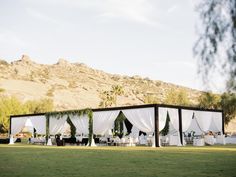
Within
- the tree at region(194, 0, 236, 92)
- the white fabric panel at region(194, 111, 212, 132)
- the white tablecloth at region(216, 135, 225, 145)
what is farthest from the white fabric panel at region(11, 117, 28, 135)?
the tree at region(194, 0, 236, 92)

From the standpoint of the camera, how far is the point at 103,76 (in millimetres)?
114875

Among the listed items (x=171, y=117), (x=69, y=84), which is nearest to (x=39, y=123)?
(x=171, y=117)

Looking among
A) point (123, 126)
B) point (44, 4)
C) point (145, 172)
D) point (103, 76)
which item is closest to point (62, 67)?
point (103, 76)

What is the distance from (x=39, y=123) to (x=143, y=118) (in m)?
10.6

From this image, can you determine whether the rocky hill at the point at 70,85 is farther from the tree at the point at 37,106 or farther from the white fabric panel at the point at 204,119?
the white fabric panel at the point at 204,119

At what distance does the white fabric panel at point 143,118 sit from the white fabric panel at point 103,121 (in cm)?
139

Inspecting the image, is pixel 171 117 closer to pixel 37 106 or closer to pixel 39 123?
pixel 39 123

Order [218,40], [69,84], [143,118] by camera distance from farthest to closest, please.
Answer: [69,84] → [143,118] → [218,40]

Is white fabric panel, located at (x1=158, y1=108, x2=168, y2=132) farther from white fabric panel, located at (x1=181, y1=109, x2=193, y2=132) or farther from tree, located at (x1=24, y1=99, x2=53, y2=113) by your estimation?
tree, located at (x1=24, y1=99, x2=53, y2=113)

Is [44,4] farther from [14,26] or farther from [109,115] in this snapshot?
[109,115]

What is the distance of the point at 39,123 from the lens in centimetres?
3141

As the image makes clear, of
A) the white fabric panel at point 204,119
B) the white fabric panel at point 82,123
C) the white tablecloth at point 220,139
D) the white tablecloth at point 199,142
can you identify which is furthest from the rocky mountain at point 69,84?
the white tablecloth at point 199,142

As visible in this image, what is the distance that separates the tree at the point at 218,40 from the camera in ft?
24.7

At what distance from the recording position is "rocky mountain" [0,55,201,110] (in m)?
86.0
